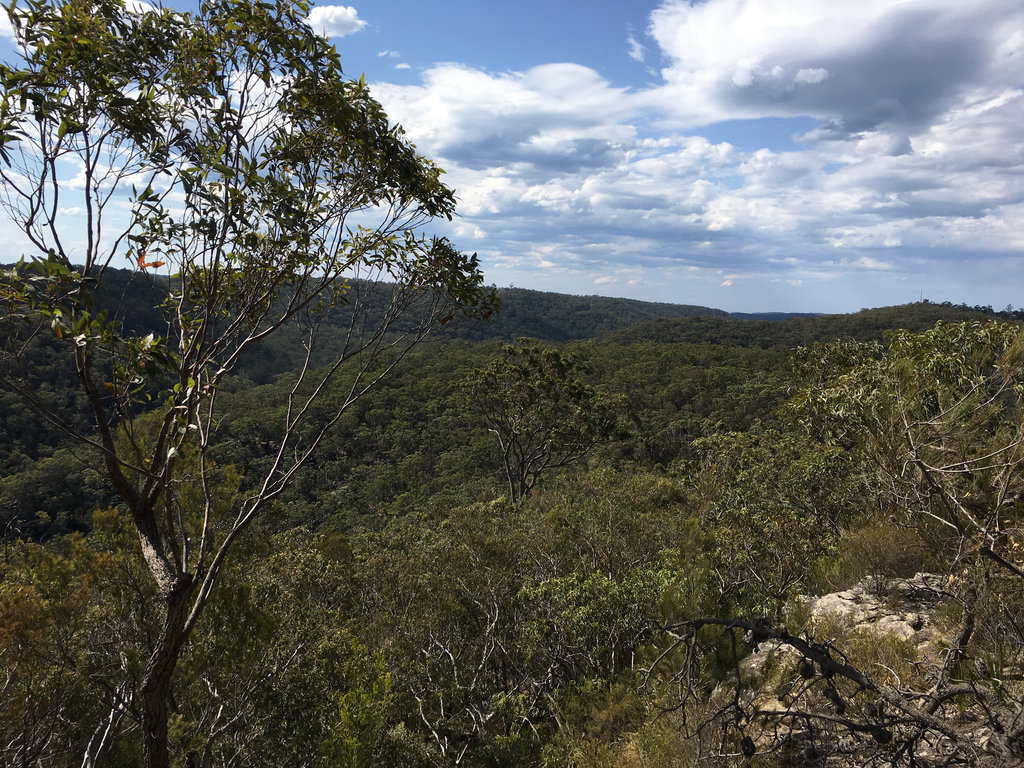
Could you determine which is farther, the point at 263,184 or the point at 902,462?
the point at 263,184

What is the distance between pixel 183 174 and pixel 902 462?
172 inches

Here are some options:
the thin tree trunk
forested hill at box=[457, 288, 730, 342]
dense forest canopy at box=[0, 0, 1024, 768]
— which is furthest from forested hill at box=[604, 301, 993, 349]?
the thin tree trunk

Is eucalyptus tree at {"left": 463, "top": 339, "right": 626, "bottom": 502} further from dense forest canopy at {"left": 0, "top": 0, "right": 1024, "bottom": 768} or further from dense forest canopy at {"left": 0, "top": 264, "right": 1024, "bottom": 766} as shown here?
dense forest canopy at {"left": 0, "top": 0, "right": 1024, "bottom": 768}

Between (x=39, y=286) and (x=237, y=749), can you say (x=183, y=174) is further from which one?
(x=237, y=749)

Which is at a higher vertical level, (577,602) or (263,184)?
(263,184)

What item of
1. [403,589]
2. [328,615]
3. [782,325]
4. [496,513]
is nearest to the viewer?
[328,615]

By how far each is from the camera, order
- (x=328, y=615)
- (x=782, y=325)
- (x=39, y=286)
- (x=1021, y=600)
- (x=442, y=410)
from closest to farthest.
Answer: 1. (x=39, y=286)
2. (x=1021, y=600)
3. (x=328, y=615)
4. (x=442, y=410)
5. (x=782, y=325)

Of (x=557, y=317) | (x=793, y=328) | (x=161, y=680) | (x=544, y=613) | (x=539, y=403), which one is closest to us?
(x=161, y=680)

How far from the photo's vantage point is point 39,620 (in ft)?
18.1

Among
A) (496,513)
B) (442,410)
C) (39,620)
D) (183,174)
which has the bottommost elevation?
(442,410)

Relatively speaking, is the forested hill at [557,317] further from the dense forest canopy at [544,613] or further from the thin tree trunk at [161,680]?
the thin tree trunk at [161,680]

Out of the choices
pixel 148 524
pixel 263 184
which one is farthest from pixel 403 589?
pixel 263 184

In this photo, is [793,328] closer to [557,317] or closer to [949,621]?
[557,317]

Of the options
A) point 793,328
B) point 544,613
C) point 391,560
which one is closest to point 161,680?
point 544,613
